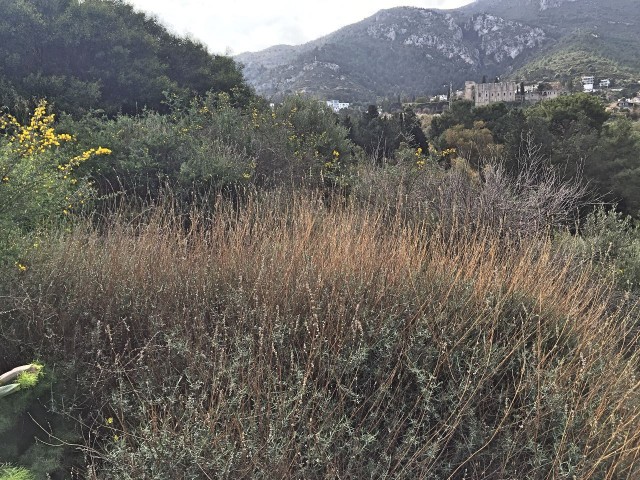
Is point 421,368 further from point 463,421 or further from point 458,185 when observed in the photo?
point 458,185

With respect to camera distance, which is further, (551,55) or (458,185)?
(551,55)

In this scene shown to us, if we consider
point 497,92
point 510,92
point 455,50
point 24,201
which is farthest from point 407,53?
point 24,201

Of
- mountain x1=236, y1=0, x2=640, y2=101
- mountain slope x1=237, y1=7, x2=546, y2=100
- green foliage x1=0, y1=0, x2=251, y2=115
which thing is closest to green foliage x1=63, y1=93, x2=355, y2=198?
green foliage x1=0, y1=0, x2=251, y2=115

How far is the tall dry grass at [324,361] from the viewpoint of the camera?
173cm

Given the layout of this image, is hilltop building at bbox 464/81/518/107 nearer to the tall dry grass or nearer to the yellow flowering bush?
the yellow flowering bush

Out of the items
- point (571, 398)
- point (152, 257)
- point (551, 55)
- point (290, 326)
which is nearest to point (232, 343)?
point (290, 326)

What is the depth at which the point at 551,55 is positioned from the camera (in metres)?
78.4

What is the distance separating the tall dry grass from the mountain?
67.6 m

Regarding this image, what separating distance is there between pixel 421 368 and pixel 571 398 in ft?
2.09

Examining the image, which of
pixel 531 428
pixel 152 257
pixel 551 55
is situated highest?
pixel 551 55

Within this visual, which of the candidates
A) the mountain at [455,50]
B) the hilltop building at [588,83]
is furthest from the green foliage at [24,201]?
the mountain at [455,50]

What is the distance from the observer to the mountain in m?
73.4

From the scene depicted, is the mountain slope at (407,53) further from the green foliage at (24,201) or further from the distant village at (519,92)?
the green foliage at (24,201)

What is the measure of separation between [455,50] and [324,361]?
109 meters
